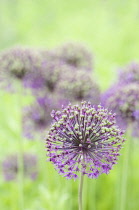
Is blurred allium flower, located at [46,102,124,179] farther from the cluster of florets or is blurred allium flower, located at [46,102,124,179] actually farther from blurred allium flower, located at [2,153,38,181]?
blurred allium flower, located at [2,153,38,181]

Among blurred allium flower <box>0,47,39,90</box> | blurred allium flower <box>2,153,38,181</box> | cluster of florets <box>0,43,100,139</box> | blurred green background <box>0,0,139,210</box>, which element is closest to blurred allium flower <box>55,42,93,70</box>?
cluster of florets <box>0,43,100,139</box>

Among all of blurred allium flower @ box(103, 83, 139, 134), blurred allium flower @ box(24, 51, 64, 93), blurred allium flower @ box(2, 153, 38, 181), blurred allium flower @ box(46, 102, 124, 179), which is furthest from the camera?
blurred allium flower @ box(2, 153, 38, 181)

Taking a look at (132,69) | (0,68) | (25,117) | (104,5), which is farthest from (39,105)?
(104,5)

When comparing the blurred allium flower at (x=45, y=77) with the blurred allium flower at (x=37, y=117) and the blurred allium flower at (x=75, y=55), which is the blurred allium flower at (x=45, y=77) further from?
the blurred allium flower at (x=75, y=55)

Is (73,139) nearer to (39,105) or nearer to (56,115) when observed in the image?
(56,115)

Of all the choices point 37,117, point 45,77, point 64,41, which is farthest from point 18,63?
point 64,41

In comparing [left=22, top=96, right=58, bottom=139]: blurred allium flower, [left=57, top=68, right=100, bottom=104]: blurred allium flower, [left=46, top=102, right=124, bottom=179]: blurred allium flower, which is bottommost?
[left=46, top=102, right=124, bottom=179]: blurred allium flower
